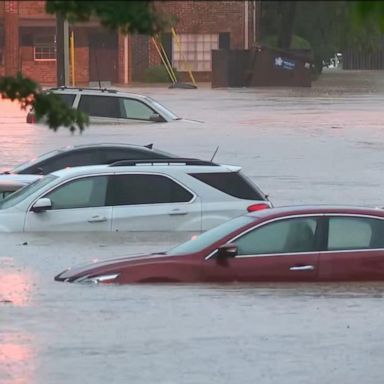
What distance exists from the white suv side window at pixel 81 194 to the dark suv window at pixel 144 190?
12 centimetres

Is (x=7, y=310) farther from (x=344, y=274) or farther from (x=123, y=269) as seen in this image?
(x=344, y=274)

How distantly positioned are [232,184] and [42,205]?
8.32 ft

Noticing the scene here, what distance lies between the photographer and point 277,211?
515 inches

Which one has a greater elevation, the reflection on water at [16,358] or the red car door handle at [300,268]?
the reflection on water at [16,358]

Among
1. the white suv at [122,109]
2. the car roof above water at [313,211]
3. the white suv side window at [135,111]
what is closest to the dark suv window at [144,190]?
the car roof above water at [313,211]

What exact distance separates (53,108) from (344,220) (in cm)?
800

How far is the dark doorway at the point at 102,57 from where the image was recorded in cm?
6369

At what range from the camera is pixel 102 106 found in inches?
1259

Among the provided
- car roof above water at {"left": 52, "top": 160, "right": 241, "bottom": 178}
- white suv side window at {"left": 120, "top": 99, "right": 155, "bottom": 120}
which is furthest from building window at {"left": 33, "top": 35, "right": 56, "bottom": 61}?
car roof above water at {"left": 52, "top": 160, "right": 241, "bottom": 178}

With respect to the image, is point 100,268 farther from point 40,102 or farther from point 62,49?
point 62,49

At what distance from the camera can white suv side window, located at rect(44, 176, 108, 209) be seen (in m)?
16.9

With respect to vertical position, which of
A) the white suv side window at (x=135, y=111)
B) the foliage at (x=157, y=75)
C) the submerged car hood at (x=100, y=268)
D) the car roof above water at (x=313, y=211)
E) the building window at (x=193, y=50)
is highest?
the car roof above water at (x=313, y=211)

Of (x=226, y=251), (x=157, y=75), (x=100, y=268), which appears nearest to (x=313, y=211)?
(x=226, y=251)

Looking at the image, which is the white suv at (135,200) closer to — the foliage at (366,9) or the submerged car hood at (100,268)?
the submerged car hood at (100,268)
